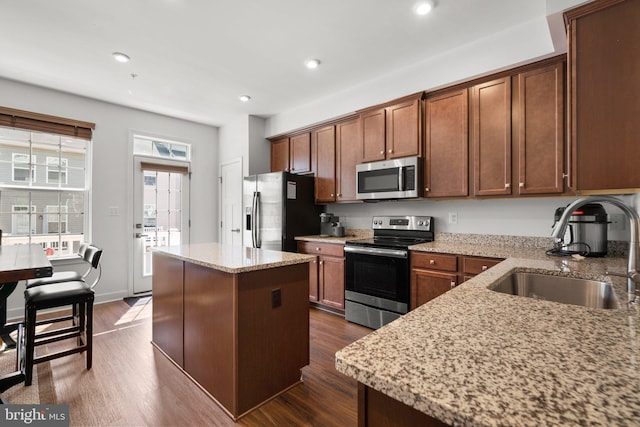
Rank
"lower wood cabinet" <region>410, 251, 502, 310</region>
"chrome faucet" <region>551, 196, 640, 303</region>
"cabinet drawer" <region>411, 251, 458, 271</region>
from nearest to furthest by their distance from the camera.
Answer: "chrome faucet" <region>551, 196, 640, 303</region> → "lower wood cabinet" <region>410, 251, 502, 310</region> → "cabinet drawer" <region>411, 251, 458, 271</region>

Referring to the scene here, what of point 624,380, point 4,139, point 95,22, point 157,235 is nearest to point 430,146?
point 624,380

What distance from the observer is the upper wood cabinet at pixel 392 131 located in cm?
305

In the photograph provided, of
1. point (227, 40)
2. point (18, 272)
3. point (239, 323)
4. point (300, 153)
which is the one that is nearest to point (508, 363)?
point (239, 323)

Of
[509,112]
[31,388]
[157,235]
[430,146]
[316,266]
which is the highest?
[509,112]

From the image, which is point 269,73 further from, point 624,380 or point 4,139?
point 624,380

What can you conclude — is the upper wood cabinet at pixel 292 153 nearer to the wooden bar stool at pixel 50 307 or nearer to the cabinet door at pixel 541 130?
the cabinet door at pixel 541 130

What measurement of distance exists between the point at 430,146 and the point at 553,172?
105 centimetres

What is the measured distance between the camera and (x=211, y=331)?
189 cm

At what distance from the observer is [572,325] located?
0.79 m

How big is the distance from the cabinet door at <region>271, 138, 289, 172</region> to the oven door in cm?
193

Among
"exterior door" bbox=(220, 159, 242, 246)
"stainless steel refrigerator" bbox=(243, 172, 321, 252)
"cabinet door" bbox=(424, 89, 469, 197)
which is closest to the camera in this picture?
"cabinet door" bbox=(424, 89, 469, 197)

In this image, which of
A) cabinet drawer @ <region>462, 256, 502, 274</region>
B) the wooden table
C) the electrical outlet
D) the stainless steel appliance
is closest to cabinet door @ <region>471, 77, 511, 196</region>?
the electrical outlet

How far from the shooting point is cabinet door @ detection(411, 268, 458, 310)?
100 inches

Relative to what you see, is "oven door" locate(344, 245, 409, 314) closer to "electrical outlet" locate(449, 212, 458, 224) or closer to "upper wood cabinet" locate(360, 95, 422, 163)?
"electrical outlet" locate(449, 212, 458, 224)
